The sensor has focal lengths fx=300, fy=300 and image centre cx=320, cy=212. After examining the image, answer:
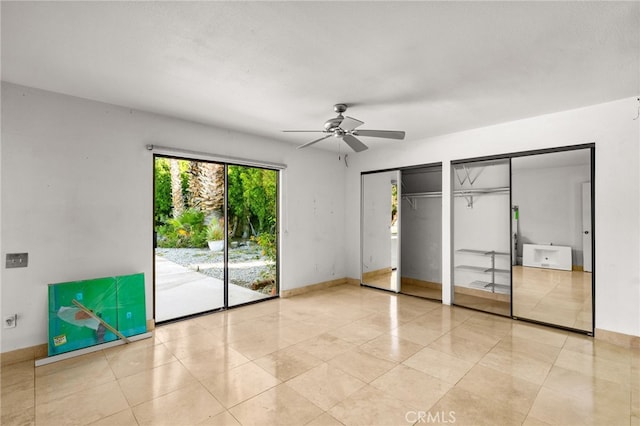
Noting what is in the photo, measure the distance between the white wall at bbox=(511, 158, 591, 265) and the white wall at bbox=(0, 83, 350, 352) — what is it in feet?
14.4

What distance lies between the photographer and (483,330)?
3.68m

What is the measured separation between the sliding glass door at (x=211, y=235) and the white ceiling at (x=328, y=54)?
40.3 inches

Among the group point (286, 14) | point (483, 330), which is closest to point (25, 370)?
point (286, 14)

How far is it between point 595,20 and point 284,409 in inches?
134

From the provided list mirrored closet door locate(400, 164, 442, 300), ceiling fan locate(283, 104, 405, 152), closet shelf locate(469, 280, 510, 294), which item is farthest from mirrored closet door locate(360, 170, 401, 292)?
ceiling fan locate(283, 104, 405, 152)

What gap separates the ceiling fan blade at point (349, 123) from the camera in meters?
3.09

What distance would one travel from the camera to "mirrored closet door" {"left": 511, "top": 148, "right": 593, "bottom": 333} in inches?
148

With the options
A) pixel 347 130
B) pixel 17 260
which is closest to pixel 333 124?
pixel 347 130

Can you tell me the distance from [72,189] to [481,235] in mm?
5454

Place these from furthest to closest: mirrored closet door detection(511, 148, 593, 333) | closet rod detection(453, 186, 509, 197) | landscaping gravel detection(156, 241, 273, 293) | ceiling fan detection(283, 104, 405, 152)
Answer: closet rod detection(453, 186, 509, 197) < landscaping gravel detection(156, 241, 273, 293) < mirrored closet door detection(511, 148, 593, 333) < ceiling fan detection(283, 104, 405, 152)

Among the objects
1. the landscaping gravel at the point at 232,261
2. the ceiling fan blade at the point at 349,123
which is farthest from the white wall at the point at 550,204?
the landscaping gravel at the point at 232,261

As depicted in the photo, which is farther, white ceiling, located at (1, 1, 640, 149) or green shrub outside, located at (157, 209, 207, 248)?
green shrub outside, located at (157, 209, 207, 248)

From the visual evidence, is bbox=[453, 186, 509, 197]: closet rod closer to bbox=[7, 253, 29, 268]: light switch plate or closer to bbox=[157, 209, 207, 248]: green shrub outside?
bbox=[157, 209, 207, 248]: green shrub outside

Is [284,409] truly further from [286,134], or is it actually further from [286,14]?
[286,134]
